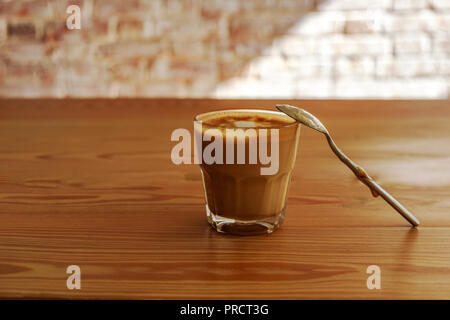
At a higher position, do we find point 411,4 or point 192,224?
point 411,4

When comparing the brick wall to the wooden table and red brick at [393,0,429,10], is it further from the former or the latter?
the wooden table

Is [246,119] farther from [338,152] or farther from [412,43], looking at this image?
[412,43]

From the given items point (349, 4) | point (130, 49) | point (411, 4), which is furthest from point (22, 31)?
point (411, 4)

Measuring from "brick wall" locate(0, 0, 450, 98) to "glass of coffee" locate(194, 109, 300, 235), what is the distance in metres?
1.78

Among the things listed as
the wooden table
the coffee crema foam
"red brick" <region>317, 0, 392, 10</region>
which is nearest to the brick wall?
"red brick" <region>317, 0, 392, 10</region>

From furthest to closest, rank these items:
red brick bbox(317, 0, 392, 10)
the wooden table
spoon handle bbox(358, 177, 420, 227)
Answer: red brick bbox(317, 0, 392, 10) < spoon handle bbox(358, 177, 420, 227) < the wooden table

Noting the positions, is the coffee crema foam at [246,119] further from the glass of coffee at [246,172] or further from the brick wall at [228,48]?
the brick wall at [228,48]

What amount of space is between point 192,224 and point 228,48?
1801 millimetres

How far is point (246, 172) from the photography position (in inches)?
19.7

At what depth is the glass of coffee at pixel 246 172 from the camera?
19.3 inches

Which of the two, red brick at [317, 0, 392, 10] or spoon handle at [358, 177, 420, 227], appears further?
red brick at [317, 0, 392, 10]

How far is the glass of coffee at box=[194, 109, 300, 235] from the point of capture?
0.49 metres

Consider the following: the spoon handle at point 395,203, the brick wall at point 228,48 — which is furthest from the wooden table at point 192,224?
the brick wall at point 228,48

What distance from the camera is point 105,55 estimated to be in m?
2.28
